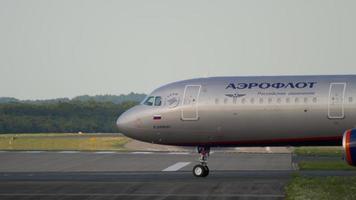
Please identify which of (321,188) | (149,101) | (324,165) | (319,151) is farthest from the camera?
(319,151)

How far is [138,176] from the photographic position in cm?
3716

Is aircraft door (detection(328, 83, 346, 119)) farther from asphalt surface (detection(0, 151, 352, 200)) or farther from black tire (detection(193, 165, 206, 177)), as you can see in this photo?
black tire (detection(193, 165, 206, 177))

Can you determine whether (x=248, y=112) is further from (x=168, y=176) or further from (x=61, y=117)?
(x=61, y=117)

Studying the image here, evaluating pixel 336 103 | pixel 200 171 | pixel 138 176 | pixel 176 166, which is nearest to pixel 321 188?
pixel 336 103

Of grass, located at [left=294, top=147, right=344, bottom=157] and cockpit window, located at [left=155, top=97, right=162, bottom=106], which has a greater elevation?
cockpit window, located at [left=155, top=97, right=162, bottom=106]

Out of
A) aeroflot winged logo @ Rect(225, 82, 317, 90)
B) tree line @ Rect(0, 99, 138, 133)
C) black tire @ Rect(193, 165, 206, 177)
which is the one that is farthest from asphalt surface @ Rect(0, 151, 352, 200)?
tree line @ Rect(0, 99, 138, 133)

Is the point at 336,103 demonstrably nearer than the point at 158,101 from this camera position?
Yes

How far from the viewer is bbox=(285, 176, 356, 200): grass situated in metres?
26.6

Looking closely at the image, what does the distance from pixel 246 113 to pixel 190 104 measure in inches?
103

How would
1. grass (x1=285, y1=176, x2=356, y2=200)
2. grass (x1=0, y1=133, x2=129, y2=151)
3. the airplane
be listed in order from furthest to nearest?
grass (x1=0, y1=133, x2=129, y2=151) → the airplane → grass (x1=285, y1=176, x2=356, y2=200)

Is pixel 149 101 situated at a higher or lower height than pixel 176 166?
higher

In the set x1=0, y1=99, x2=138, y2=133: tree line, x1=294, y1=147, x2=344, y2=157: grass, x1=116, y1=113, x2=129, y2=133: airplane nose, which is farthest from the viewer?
x1=0, y1=99, x2=138, y2=133: tree line

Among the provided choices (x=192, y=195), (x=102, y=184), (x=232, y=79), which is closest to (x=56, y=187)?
(x=102, y=184)

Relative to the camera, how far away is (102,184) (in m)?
32.0
